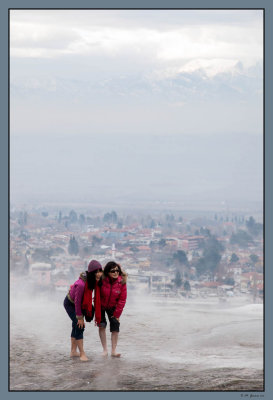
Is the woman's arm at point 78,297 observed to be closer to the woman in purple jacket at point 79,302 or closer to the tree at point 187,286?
the woman in purple jacket at point 79,302

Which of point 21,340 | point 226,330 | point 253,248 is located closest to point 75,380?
point 21,340

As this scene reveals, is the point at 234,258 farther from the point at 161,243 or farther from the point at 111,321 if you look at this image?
the point at 111,321

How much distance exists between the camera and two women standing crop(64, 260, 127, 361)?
11.9m

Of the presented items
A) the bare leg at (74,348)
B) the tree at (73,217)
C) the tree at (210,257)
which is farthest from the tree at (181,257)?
the bare leg at (74,348)

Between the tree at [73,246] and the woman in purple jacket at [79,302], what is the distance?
3.56m

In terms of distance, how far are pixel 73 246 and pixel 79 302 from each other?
159 inches

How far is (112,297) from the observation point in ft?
39.7

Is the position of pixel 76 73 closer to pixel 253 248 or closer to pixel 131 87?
pixel 131 87

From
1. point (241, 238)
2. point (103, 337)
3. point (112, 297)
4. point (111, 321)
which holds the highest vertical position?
point (241, 238)

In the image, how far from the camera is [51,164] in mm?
16375

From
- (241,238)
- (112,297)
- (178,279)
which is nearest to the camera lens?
(112,297)

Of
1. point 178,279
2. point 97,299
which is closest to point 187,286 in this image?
point 178,279

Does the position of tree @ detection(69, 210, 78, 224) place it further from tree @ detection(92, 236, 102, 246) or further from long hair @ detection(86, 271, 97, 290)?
long hair @ detection(86, 271, 97, 290)

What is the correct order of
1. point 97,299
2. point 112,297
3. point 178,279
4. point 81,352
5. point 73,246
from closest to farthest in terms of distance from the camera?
point 97,299, point 112,297, point 81,352, point 178,279, point 73,246
